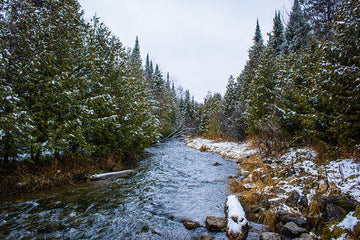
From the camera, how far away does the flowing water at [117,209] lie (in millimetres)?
4062

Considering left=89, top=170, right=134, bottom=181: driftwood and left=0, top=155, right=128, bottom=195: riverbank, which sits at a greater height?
left=0, top=155, right=128, bottom=195: riverbank

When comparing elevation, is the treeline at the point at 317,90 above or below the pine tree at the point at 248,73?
below

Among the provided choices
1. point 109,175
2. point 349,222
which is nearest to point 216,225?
point 349,222

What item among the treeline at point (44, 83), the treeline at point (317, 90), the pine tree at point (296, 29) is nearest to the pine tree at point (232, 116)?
the treeline at point (317, 90)

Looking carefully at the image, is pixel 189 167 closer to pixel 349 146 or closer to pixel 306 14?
pixel 349 146

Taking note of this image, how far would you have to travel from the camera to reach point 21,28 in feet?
22.5

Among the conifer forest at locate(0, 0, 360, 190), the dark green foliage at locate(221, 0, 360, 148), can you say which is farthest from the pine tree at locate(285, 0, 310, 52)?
the conifer forest at locate(0, 0, 360, 190)

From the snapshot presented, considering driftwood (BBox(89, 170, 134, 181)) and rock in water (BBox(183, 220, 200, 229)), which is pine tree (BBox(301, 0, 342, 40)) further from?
rock in water (BBox(183, 220, 200, 229))

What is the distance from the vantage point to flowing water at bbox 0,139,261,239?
13.3ft

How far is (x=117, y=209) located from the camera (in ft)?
17.1

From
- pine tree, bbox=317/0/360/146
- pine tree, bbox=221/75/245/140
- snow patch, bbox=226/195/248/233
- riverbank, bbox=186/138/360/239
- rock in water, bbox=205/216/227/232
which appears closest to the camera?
riverbank, bbox=186/138/360/239

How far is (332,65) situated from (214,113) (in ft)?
56.2

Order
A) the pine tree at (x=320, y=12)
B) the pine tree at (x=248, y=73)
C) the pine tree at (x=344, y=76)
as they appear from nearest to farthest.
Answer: the pine tree at (x=344, y=76) → the pine tree at (x=320, y=12) → the pine tree at (x=248, y=73)

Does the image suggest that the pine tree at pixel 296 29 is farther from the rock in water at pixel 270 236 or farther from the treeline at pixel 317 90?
the rock in water at pixel 270 236
